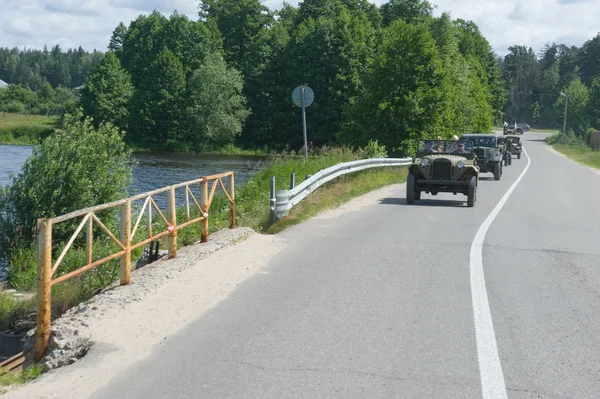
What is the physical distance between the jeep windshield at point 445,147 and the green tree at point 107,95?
57141 mm

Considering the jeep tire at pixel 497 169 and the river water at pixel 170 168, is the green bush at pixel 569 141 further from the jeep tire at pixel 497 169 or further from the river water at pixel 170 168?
the jeep tire at pixel 497 169

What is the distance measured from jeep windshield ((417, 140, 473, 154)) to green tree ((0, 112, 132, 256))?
26.4 feet

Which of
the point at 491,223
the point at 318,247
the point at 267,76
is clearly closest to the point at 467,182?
the point at 491,223

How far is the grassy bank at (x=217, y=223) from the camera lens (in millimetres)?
10523

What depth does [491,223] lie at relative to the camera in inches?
607

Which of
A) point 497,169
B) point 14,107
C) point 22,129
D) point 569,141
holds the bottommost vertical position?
point 569,141

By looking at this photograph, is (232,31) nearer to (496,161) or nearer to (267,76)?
(267,76)

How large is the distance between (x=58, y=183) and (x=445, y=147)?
1012cm

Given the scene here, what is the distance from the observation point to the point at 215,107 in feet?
232

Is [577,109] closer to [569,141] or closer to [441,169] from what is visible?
[569,141]

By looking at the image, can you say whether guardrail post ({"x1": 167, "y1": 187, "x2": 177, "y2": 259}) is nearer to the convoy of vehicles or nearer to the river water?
the convoy of vehicles

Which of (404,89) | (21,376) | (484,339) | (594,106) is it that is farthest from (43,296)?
(594,106)

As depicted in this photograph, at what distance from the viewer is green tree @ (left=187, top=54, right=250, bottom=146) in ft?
230

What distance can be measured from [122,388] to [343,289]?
375 cm
